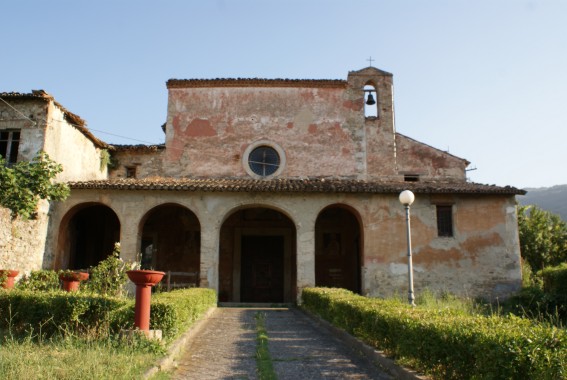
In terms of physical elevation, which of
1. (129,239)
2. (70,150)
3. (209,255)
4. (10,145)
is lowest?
(209,255)

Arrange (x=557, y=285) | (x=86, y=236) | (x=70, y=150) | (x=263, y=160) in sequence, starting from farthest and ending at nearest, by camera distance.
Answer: (x=263, y=160) < (x=86, y=236) < (x=70, y=150) < (x=557, y=285)

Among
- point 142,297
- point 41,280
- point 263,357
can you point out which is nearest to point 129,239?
point 41,280

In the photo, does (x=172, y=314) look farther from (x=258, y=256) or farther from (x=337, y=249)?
(x=337, y=249)

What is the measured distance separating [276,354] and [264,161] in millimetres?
12925

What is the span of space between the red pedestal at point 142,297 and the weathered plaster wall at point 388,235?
853 cm

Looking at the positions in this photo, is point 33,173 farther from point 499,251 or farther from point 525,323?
point 499,251

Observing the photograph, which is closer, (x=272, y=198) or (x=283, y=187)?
(x=283, y=187)

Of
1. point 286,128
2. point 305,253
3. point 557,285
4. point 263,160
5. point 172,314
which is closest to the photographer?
point 172,314

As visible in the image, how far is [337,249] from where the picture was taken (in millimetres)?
20125

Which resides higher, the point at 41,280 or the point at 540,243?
the point at 540,243

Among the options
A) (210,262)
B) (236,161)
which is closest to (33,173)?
(210,262)

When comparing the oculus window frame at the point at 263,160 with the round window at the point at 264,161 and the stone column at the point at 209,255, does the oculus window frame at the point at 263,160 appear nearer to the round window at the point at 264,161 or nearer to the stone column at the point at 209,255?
the round window at the point at 264,161

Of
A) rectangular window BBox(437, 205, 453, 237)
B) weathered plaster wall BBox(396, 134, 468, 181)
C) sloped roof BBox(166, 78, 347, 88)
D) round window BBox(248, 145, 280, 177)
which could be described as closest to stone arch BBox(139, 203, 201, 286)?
round window BBox(248, 145, 280, 177)

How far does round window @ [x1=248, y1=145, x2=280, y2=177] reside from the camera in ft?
66.7
